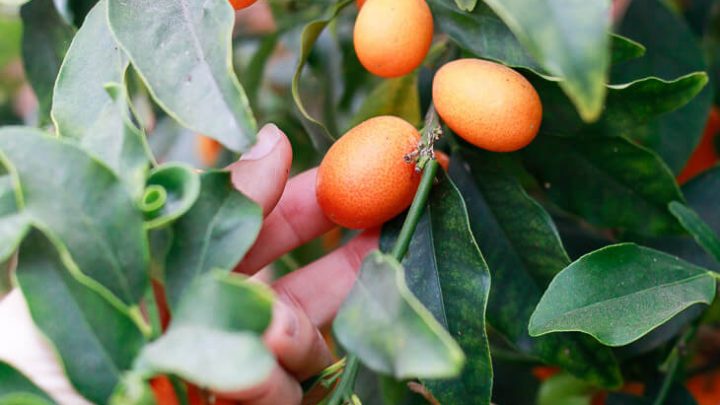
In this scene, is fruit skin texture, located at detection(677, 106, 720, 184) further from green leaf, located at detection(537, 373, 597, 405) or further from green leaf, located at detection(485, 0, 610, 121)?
green leaf, located at detection(485, 0, 610, 121)

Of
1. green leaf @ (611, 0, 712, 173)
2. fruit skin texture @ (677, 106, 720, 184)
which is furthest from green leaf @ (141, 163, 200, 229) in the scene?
fruit skin texture @ (677, 106, 720, 184)

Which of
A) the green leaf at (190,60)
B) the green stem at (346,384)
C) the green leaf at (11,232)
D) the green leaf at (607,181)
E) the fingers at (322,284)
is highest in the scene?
the green leaf at (190,60)

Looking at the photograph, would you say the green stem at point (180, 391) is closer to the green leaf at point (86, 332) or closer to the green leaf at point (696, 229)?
the green leaf at point (86, 332)

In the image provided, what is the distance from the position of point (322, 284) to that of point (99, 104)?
0.36m

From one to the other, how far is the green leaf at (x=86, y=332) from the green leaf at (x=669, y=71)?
2.22 feet

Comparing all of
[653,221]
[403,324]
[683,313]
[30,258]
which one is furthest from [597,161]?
[30,258]

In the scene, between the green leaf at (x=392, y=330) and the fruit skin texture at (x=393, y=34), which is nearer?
the green leaf at (x=392, y=330)

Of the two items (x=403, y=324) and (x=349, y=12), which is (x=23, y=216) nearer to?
(x=403, y=324)

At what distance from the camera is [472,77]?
684mm

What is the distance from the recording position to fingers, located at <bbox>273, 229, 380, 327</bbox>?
888 millimetres

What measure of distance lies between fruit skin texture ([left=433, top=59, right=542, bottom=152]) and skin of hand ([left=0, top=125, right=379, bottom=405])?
161 millimetres

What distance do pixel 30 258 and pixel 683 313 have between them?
68 centimetres

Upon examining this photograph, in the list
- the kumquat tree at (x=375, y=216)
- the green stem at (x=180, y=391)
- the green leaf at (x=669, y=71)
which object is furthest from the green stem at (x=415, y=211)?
the green leaf at (x=669, y=71)

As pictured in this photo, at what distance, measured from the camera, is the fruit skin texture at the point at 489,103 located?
67cm
